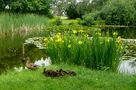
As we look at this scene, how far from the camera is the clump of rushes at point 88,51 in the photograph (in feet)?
29.9

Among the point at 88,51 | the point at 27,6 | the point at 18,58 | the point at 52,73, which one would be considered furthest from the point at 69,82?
the point at 27,6

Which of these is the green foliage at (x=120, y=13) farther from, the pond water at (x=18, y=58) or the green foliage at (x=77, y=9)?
the pond water at (x=18, y=58)

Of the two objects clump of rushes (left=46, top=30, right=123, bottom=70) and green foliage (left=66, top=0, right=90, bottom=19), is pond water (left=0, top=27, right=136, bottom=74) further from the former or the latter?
green foliage (left=66, top=0, right=90, bottom=19)

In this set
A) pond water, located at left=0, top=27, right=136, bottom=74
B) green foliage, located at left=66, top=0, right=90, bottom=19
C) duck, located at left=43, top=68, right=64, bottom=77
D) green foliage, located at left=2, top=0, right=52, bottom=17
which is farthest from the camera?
green foliage, located at left=66, top=0, right=90, bottom=19

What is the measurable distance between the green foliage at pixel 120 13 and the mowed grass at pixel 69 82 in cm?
2550

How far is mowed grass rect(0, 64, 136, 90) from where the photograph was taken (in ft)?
23.7

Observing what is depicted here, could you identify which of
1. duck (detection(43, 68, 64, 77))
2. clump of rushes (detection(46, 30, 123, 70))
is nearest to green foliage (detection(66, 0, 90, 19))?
clump of rushes (detection(46, 30, 123, 70))

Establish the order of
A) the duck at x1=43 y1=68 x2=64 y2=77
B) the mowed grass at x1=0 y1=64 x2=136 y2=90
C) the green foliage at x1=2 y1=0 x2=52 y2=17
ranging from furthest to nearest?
the green foliage at x1=2 y1=0 x2=52 y2=17, the duck at x1=43 y1=68 x2=64 y2=77, the mowed grass at x1=0 y1=64 x2=136 y2=90

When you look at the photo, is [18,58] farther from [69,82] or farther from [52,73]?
[69,82]

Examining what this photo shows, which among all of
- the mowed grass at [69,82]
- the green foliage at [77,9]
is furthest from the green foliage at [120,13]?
the mowed grass at [69,82]

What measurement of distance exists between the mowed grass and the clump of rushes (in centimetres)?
90

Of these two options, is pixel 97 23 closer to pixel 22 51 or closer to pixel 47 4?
pixel 47 4

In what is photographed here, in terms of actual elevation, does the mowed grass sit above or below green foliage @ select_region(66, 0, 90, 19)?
above

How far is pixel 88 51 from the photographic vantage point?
928 centimetres
